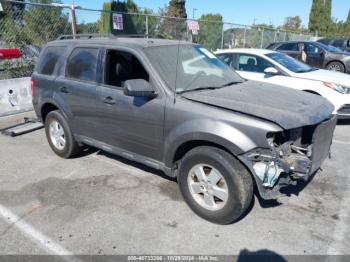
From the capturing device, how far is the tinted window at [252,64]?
754 cm

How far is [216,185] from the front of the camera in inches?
133

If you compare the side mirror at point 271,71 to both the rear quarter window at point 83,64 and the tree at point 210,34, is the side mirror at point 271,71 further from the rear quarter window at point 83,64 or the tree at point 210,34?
the tree at point 210,34

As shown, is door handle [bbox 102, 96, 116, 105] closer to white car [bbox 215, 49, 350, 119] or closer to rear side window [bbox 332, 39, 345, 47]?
white car [bbox 215, 49, 350, 119]

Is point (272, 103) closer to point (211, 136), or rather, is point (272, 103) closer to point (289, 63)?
point (211, 136)

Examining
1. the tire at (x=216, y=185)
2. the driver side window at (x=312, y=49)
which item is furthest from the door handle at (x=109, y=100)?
the driver side window at (x=312, y=49)

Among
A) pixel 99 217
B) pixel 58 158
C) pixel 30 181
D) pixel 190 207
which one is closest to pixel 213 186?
pixel 190 207

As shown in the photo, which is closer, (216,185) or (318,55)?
(216,185)

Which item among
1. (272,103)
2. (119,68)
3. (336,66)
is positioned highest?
(119,68)

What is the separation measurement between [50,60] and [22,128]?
2350 mm

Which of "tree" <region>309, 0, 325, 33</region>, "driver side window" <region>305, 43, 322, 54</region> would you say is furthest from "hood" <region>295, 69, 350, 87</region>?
"tree" <region>309, 0, 325, 33</region>

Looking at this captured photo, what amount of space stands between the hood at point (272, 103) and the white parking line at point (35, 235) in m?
1.95

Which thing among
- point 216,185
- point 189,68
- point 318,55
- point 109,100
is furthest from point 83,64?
point 318,55

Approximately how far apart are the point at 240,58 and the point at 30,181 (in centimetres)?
544

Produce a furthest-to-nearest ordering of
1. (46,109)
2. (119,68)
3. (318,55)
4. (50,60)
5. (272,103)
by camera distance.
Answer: (318,55), (46,109), (50,60), (119,68), (272,103)
